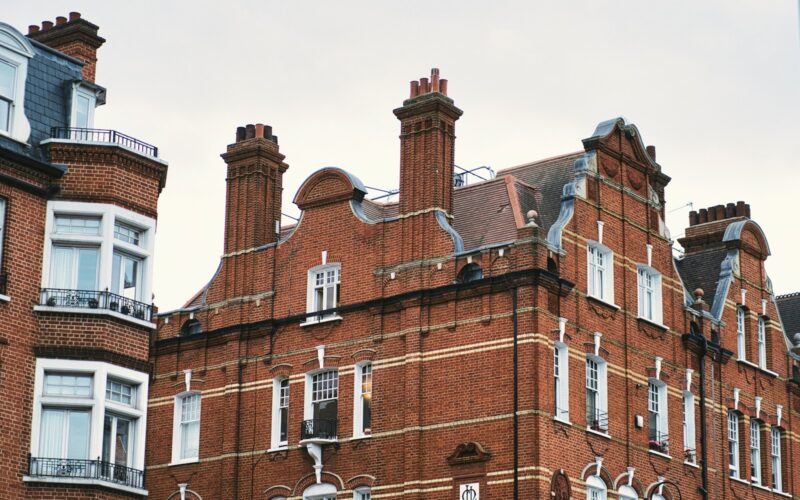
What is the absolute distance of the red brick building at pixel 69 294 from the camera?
35469 mm

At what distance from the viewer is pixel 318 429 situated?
5122cm

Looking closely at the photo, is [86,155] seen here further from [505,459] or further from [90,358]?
[505,459]

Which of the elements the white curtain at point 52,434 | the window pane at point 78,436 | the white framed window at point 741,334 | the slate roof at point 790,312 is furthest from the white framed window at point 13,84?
the slate roof at point 790,312

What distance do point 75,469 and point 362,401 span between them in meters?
16.2

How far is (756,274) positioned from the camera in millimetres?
58969

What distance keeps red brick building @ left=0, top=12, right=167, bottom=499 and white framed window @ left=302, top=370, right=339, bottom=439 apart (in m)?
14.1

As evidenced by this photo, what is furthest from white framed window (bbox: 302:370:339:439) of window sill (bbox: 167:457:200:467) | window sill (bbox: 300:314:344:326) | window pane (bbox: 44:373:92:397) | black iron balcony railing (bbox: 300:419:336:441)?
window pane (bbox: 44:373:92:397)

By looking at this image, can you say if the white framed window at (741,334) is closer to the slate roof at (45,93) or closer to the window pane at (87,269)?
the slate roof at (45,93)

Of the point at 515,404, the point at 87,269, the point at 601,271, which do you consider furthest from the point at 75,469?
the point at 601,271

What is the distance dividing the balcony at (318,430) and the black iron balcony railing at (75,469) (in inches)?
590

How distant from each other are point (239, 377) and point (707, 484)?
587 inches

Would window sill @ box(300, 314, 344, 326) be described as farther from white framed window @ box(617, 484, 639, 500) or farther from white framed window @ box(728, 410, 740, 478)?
white framed window @ box(728, 410, 740, 478)

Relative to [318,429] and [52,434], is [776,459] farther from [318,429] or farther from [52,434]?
[52,434]

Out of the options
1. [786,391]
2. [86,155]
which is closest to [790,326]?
[786,391]
